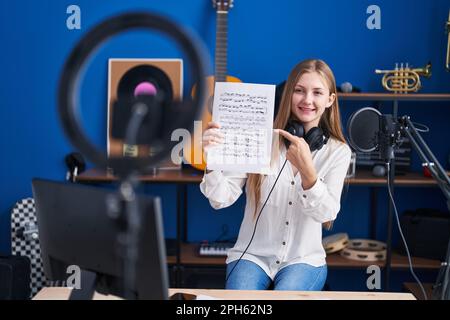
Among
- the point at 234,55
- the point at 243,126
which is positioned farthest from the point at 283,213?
the point at 234,55

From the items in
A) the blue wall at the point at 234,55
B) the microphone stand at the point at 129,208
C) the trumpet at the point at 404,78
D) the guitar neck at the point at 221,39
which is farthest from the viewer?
the blue wall at the point at 234,55

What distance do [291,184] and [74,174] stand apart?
151 cm

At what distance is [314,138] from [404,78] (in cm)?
115

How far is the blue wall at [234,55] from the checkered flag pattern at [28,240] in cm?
27

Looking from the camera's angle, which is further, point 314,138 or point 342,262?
point 342,262

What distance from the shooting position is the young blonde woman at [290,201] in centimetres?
190

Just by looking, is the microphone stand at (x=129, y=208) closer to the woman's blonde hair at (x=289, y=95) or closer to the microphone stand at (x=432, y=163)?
the microphone stand at (x=432, y=163)

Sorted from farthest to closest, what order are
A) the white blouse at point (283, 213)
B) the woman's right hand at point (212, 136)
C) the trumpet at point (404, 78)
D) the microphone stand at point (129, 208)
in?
the trumpet at point (404, 78), the white blouse at point (283, 213), the woman's right hand at point (212, 136), the microphone stand at point (129, 208)

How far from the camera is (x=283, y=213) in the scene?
2.01 metres

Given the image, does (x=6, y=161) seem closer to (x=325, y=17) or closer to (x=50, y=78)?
(x=50, y=78)

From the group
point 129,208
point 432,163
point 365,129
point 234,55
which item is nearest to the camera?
point 129,208

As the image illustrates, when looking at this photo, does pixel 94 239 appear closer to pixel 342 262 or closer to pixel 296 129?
pixel 296 129

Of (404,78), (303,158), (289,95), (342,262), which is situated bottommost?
(342,262)

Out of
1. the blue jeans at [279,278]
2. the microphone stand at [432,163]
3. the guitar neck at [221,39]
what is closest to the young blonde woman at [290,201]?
the blue jeans at [279,278]
